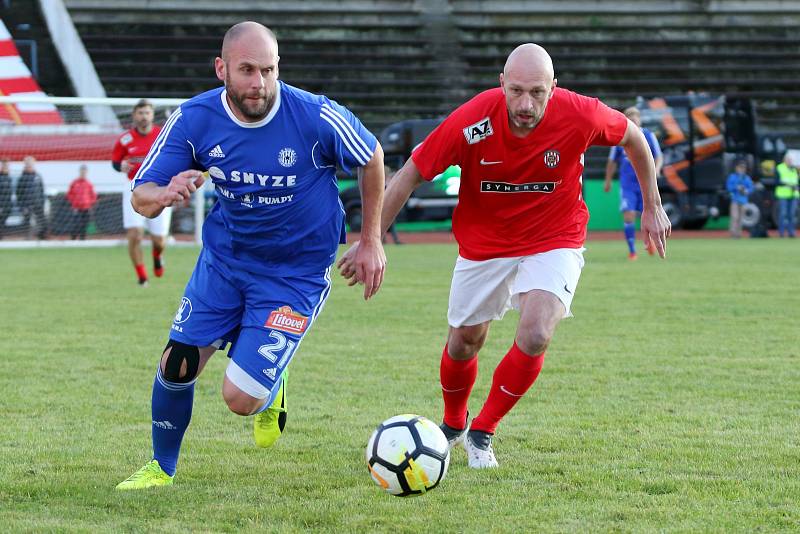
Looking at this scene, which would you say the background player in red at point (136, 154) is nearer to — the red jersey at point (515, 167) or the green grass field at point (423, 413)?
the green grass field at point (423, 413)

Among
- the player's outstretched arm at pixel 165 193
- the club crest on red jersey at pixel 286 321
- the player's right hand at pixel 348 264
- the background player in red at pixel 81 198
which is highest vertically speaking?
the player's outstretched arm at pixel 165 193

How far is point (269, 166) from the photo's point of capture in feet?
15.5

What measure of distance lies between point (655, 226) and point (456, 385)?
1208 mm

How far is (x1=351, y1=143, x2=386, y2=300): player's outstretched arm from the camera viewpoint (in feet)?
16.0

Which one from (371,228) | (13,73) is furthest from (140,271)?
(13,73)

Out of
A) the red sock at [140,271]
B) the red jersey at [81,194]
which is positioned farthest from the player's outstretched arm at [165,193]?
the red jersey at [81,194]

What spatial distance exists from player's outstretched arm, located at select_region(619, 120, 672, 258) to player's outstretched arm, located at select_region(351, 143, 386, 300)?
4.40 feet

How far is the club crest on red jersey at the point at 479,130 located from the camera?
530 centimetres

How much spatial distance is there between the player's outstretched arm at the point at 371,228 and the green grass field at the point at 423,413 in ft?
2.83

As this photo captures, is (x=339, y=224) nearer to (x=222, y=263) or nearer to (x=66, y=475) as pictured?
(x=222, y=263)

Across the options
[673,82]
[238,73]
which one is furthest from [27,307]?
[673,82]

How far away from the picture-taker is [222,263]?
4.96 meters

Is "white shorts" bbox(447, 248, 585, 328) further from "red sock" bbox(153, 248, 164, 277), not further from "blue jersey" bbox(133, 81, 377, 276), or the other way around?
"red sock" bbox(153, 248, 164, 277)

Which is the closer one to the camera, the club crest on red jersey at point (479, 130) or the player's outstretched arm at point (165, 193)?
the player's outstretched arm at point (165, 193)
